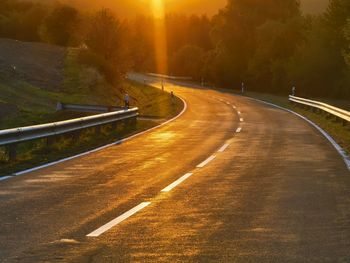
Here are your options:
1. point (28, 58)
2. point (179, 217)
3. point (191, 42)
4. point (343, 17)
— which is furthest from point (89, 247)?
point (191, 42)

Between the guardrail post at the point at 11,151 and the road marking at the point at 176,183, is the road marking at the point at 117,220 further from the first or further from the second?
the guardrail post at the point at 11,151

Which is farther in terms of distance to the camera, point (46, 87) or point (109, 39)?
point (109, 39)

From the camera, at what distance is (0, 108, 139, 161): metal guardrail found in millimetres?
12677

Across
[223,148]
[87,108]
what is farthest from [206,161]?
[87,108]

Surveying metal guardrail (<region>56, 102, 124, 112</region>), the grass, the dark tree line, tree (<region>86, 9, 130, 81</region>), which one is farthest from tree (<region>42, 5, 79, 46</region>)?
the grass

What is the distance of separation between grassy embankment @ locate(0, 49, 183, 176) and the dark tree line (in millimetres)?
3198

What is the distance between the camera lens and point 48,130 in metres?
14.7

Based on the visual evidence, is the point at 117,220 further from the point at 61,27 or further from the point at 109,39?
the point at 61,27

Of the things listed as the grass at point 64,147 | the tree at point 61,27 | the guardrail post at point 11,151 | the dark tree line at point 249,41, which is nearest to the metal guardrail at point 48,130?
the guardrail post at point 11,151

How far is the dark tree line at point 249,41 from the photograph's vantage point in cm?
5641

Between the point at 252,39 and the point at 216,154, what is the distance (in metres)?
59.8

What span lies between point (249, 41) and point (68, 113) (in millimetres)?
47800

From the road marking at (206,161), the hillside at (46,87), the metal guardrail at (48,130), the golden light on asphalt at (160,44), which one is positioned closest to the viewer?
the road marking at (206,161)

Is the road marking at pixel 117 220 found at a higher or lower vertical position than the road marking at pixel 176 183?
higher
